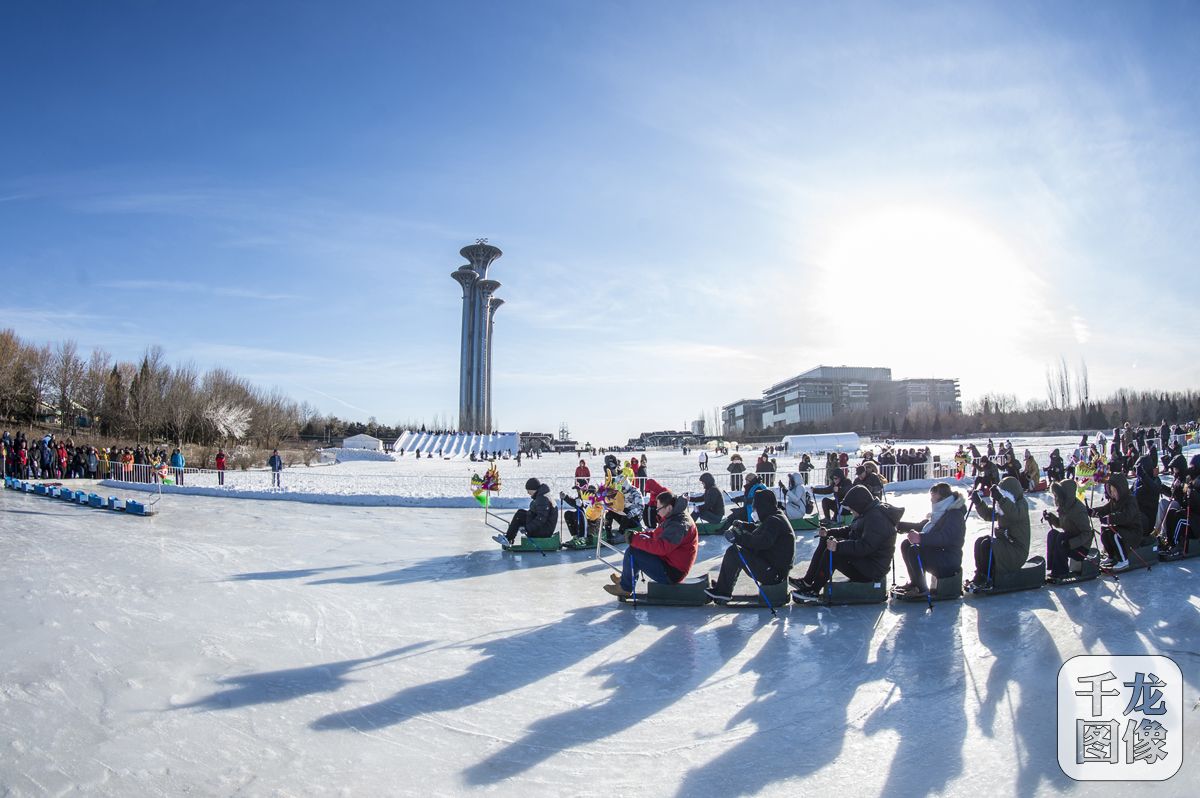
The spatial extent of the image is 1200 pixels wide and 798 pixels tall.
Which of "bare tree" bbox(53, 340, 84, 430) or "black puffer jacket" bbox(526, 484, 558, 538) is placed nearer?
"black puffer jacket" bbox(526, 484, 558, 538)

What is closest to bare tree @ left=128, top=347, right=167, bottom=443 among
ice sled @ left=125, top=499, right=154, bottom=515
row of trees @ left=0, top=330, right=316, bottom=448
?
row of trees @ left=0, top=330, right=316, bottom=448

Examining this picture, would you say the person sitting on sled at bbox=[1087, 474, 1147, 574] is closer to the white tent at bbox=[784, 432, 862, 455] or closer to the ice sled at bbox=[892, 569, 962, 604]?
the ice sled at bbox=[892, 569, 962, 604]

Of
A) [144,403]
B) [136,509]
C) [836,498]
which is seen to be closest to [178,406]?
[144,403]

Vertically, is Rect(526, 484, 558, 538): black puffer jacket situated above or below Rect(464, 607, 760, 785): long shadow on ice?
above

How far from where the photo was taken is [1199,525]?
9.52 m

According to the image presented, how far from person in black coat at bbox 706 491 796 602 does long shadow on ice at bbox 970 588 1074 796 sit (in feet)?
6.15

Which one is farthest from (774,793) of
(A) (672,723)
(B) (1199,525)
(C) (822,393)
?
(C) (822,393)

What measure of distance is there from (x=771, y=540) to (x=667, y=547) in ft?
3.64

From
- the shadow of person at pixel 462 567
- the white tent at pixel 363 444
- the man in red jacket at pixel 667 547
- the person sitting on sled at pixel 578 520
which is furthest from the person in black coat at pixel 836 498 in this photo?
the white tent at pixel 363 444

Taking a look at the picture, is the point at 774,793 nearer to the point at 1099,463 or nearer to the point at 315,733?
the point at 315,733

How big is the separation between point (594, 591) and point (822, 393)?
131m

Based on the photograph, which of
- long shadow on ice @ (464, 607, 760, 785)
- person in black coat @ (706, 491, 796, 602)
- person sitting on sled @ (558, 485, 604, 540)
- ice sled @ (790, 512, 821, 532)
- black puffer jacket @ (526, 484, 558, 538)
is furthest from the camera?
ice sled @ (790, 512, 821, 532)

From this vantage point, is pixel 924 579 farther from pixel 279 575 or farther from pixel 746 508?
pixel 279 575

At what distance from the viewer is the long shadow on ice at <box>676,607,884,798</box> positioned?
3.48 meters
